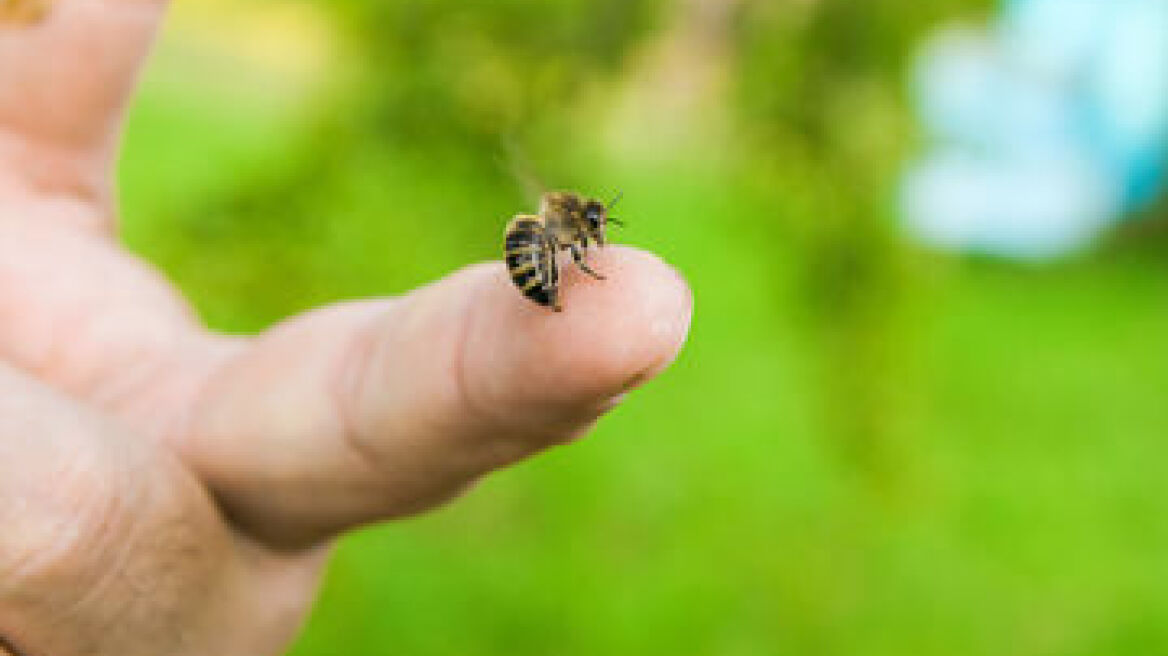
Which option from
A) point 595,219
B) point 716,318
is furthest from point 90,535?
point 716,318

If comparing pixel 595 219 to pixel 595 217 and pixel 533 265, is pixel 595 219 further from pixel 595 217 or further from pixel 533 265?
pixel 533 265

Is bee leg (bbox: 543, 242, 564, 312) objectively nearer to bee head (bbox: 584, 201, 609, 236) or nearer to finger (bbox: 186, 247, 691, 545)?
finger (bbox: 186, 247, 691, 545)

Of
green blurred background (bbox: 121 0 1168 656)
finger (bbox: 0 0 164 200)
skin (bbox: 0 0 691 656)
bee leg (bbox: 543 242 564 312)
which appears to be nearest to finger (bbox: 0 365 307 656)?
skin (bbox: 0 0 691 656)

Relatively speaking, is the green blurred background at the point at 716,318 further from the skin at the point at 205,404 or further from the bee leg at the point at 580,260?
the skin at the point at 205,404

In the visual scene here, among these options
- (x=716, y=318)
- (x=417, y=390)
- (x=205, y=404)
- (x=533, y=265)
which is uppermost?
(x=533, y=265)

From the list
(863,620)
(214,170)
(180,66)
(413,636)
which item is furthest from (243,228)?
(180,66)
